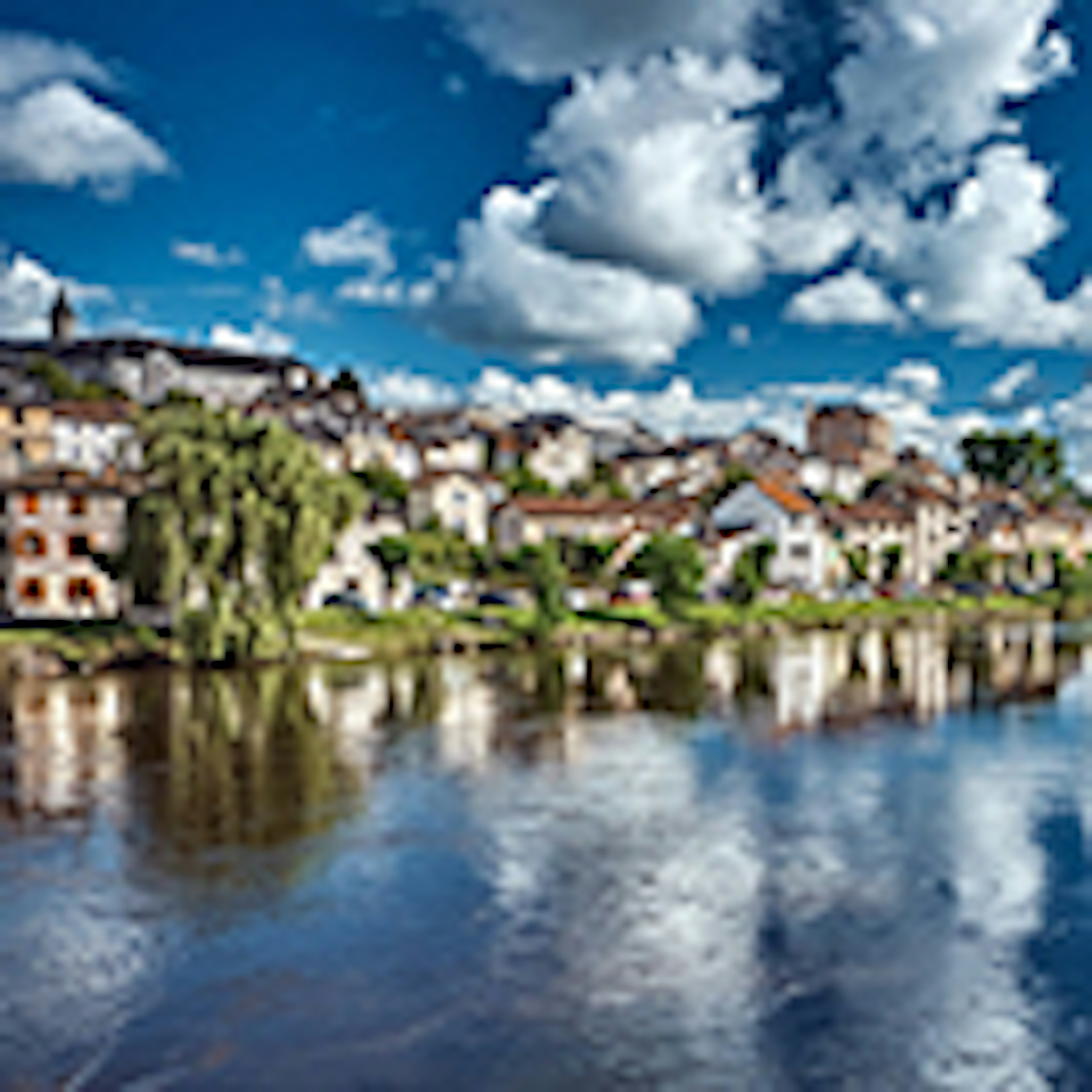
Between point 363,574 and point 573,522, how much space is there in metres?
31.3

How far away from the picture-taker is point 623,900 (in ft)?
60.7

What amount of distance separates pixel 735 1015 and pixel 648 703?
28.9 metres

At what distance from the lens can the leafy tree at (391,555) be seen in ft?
249

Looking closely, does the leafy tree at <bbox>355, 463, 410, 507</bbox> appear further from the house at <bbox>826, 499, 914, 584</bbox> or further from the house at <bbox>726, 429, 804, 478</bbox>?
the house at <bbox>726, 429, 804, 478</bbox>

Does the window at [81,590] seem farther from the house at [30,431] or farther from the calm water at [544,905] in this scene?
the calm water at [544,905]

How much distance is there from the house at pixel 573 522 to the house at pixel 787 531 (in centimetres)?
496

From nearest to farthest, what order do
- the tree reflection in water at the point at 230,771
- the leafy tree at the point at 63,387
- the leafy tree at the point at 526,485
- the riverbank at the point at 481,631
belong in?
1. the tree reflection in water at the point at 230,771
2. the riverbank at the point at 481,631
3. the leafy tree at the point at 63,387
4. the leafy tree at the point at 526,485

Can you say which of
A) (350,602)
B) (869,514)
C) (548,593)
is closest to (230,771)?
(548,593)

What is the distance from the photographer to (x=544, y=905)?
60.1 feet

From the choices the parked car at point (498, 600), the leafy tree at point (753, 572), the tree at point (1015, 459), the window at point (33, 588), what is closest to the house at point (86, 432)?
the window at point (33, 588)

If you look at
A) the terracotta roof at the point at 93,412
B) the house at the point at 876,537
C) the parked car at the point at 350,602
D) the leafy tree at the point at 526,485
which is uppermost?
the terracotta roof at the point at 93,412

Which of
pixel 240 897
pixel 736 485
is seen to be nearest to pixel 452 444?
pixel 736 485

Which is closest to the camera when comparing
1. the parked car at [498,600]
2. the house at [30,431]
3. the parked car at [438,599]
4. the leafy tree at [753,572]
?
the parked car at [438,599]

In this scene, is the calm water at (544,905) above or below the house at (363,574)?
below
